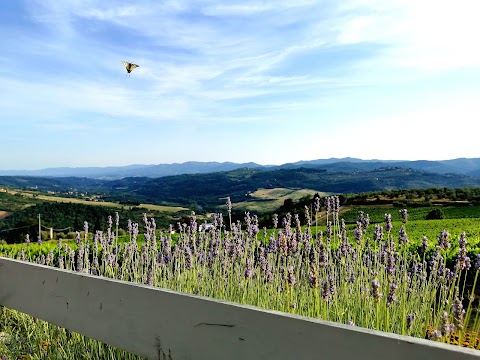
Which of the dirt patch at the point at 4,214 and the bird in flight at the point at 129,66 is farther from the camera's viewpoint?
the dirt patch at the point at 4,214

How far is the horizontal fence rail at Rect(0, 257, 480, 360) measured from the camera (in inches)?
45.4

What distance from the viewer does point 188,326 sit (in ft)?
5.34

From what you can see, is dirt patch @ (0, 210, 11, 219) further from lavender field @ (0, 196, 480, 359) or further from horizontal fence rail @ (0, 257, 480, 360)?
horizontal fence rail @ (0, 257, 480, 360)

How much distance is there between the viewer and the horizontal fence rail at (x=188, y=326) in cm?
115

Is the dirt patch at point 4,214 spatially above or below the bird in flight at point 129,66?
below

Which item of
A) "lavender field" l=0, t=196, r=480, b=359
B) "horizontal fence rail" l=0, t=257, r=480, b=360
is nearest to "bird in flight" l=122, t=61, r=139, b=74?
"lavender field" l=0, t=196, r=480, b=359

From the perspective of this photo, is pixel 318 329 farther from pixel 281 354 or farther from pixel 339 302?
pixel 339 302

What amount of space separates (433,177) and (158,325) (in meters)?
154

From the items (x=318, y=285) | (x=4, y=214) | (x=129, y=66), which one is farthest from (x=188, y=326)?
(x=4, y=214)

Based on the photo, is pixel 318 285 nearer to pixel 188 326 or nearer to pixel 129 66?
pixel 188 326

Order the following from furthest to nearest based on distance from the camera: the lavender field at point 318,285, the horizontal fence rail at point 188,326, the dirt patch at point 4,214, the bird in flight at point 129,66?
the dirt patch at point 4,214
the bird in flight at point 129,66
the lavender field at point 318,285
the horizontal fence rail at point 188,326

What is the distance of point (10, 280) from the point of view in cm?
273

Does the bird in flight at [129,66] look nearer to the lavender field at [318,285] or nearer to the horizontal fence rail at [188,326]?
the lavender field at [318,285]

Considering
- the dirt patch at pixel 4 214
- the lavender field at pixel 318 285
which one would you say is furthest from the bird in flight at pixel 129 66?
the dirt patch at pixel 4 214
